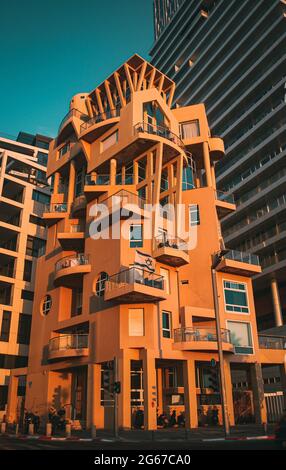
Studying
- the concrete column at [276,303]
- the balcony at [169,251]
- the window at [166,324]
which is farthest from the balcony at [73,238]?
the concrete column at [276,303]

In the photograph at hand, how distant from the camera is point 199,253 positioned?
3534 cm

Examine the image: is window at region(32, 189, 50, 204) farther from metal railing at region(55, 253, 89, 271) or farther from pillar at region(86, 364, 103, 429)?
pillar at region(86, 364, 103, 429)

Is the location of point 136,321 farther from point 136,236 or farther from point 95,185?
point 95,185

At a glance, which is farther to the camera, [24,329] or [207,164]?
[24,329]

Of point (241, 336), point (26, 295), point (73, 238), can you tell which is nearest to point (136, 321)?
point (241, 336)

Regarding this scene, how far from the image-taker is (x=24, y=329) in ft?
155

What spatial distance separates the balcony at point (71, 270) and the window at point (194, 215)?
Result: 9.95 m

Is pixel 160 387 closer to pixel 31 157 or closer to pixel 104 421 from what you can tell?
pixel 104 421

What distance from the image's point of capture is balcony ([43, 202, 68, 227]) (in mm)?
39031

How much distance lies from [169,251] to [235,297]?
7.95 metres

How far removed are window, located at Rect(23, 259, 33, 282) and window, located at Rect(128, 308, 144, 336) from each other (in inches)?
952

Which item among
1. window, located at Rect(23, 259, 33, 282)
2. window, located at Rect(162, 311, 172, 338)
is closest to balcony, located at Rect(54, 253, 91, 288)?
window, located at Rect(162, 311, 172, 338)

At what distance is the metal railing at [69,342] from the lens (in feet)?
Answer: 101
